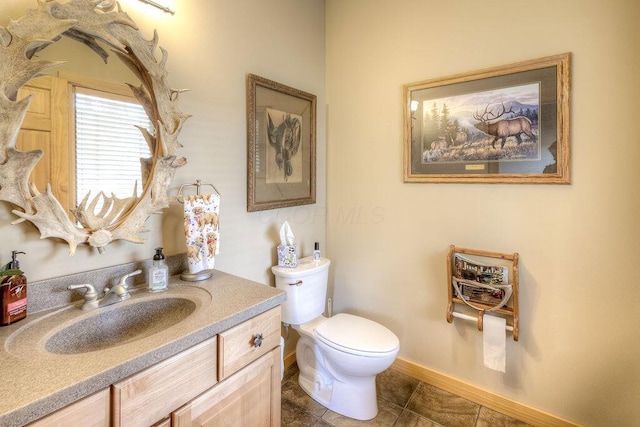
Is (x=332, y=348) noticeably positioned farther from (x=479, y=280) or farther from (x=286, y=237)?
(x=479, y=280)

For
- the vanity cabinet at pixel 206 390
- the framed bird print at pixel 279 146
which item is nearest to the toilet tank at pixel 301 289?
the framed bird print at pixel 279 146

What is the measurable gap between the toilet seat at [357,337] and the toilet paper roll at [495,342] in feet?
1.62

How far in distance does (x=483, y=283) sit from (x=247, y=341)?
A: 1.35 m

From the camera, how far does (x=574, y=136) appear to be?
5.07 feet

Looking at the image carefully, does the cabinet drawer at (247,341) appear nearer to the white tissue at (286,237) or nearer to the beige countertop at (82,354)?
the beige countertop at (82,354)

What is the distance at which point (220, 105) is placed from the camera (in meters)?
1.64

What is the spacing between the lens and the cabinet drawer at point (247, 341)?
104 cm

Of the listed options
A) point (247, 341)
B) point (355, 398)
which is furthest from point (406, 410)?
point (247, 341)

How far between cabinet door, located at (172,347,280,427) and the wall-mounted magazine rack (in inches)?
44.9

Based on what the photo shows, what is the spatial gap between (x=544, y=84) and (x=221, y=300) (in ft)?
6.12

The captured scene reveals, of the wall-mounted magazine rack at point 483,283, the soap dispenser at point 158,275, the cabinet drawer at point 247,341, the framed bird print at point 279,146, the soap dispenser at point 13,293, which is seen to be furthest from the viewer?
the framed bird print at point 279,146

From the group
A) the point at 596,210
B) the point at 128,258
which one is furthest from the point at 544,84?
the point at 128,258

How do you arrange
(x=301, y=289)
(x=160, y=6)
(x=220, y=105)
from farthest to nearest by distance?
(x=301, y=289)
(x=220, y=105)
(x=160, y=6)

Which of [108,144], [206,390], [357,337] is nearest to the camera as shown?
[206,390]
